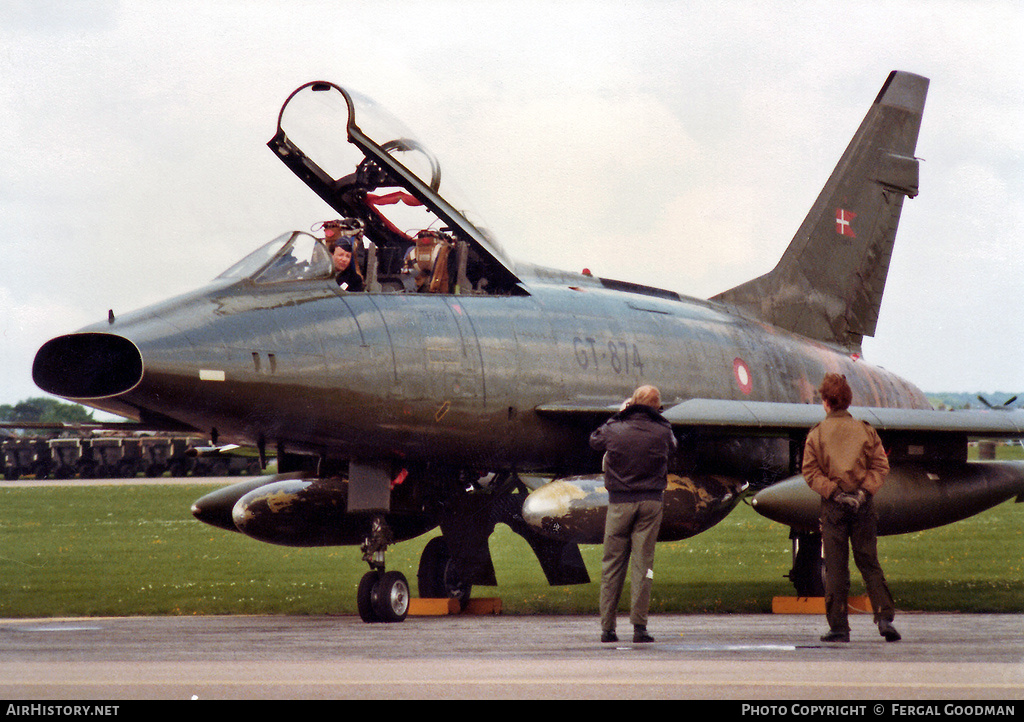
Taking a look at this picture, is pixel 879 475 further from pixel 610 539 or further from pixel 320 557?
pixel 320 557

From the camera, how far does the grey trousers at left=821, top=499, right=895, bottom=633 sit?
876 cm

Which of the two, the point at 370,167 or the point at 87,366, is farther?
the point at 370,167

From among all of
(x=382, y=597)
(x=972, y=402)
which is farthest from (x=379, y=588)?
(x=972, y=402)

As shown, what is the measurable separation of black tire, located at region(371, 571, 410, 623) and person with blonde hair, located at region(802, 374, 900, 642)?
412 centimetres

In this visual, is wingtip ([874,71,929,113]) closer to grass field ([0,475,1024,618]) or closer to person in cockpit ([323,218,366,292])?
grass field ([0,475,1024,618])

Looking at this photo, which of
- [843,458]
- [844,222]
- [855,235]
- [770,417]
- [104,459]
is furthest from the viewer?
[104,459]

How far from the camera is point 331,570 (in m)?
19.6

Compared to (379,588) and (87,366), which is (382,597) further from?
(87,366)

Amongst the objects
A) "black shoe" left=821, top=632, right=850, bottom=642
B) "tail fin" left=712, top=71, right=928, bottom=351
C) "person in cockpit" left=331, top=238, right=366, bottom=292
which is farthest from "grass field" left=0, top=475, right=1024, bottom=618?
"black shoe" left=821, top=632, right=850, bottom=642

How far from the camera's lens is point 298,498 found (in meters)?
12.8

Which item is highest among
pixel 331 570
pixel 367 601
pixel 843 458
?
pixel 843 458

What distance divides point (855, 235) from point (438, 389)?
820 centimetres

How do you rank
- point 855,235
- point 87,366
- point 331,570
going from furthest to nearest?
point 331,570 → point 855,235 → point 87,366
